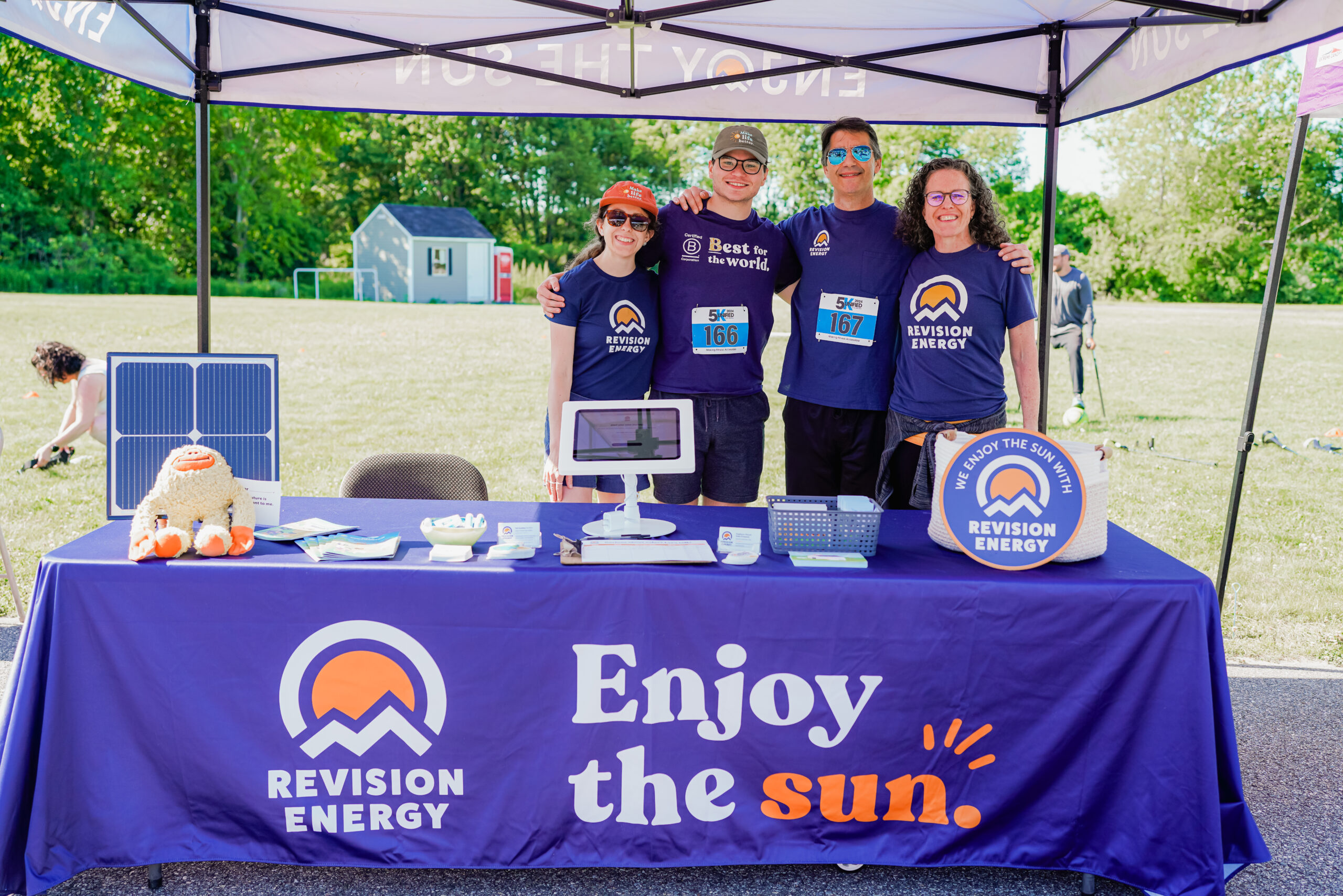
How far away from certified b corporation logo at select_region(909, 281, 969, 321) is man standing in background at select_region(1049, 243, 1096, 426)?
23.0 feet

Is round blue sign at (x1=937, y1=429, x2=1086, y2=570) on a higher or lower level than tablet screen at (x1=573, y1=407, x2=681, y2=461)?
lower

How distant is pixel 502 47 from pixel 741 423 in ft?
5.41

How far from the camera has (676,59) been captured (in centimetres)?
356

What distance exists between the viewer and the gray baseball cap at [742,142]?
2.93 m

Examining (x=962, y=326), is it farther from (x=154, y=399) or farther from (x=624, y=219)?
(x=154, y=399)

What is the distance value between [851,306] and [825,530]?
1047mm

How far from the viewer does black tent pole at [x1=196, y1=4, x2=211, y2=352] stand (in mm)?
3336

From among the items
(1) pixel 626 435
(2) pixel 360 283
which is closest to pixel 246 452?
(1) pixel 626 435

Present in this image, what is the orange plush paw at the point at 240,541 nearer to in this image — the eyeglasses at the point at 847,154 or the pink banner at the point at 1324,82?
the eyeglasses at the point at 847,154

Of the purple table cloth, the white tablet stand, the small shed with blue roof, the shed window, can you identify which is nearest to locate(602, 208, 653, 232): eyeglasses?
the white tablet stand

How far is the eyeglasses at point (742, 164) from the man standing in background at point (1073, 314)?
717 cm

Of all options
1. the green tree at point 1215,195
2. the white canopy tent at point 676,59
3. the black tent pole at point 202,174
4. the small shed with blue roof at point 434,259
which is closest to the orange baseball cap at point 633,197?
the white canopy tent at point 676,59

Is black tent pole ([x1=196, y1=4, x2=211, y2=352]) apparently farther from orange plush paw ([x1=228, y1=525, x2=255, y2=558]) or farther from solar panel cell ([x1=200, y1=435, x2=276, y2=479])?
orange plush paw ([x1=228, y1=525, x2=255, y2=558])

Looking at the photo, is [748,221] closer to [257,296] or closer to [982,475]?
[982,475]
